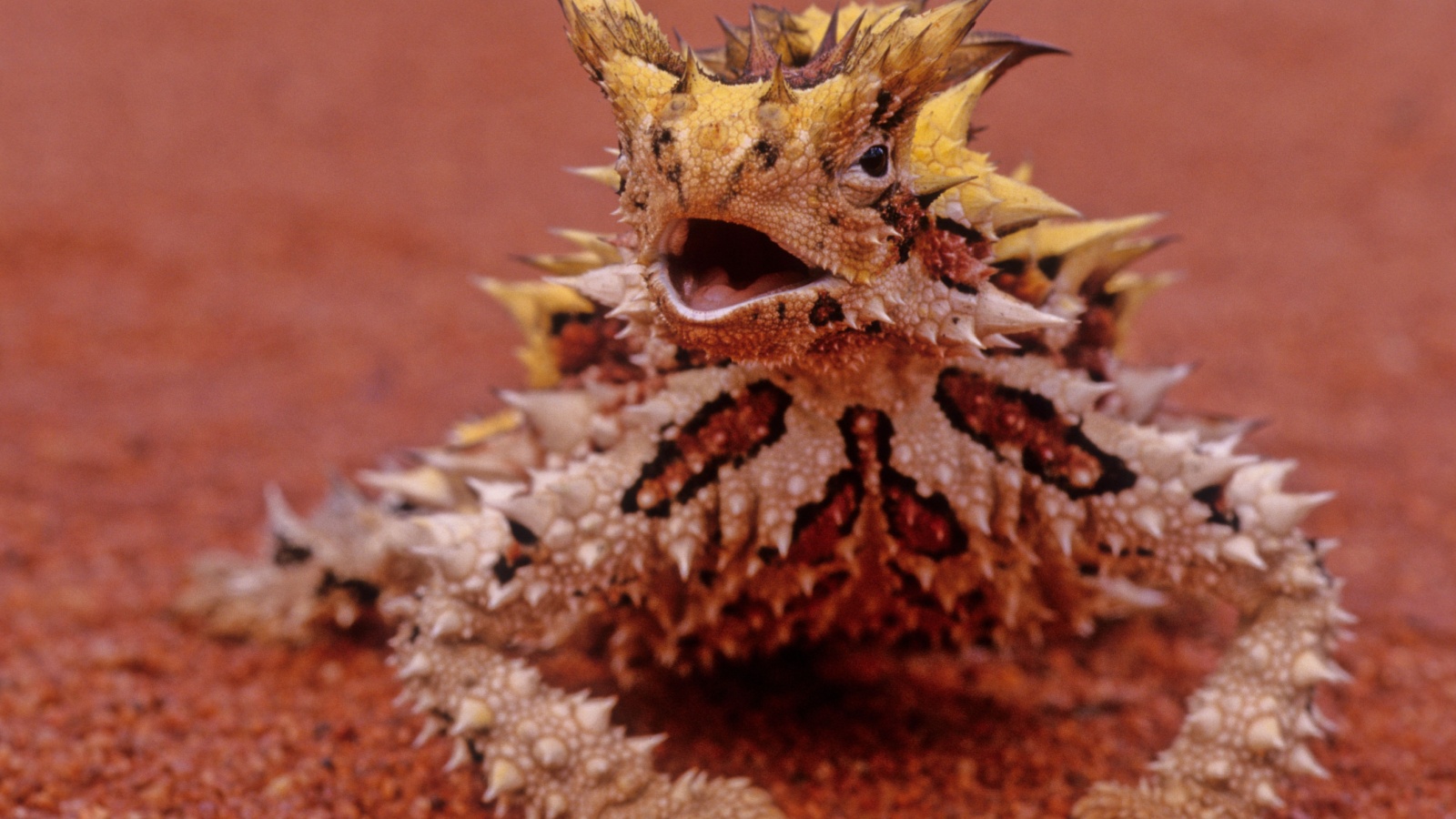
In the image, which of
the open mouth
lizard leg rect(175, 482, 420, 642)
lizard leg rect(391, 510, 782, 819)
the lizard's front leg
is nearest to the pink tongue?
the open mouth

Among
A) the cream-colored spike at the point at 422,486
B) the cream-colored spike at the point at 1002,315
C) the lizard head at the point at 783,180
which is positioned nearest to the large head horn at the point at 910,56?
the lizard head at the point at 783,180

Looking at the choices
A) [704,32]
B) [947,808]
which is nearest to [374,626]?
[947,808]

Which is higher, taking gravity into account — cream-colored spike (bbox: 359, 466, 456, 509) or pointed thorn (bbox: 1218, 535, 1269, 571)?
cream-colored spike (bbox: 359, 466, 456, 509)

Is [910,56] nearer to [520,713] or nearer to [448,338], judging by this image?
[520,713]

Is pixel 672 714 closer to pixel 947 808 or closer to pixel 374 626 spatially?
pixel 947 808

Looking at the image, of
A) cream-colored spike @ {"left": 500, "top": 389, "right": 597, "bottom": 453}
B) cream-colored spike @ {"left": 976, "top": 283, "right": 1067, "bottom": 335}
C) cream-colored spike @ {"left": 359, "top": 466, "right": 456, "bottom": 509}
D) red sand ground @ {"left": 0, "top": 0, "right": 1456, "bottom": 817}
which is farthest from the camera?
cream-colored spike @ {"left": 359, "top": 466, "right": 456, "bottom": 509}

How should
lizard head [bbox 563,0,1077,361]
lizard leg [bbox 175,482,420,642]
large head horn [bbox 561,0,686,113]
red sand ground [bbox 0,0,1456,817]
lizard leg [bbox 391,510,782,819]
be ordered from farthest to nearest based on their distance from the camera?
lizard leg [bbox 175,482,420,642] → red sand ground [bbox 0,0,1456,817] → lizard leg [bbox 391,510,782,819] → large head horn [bbox 561,0,686,113] → lizard head [bbox 563,0,1077,361]

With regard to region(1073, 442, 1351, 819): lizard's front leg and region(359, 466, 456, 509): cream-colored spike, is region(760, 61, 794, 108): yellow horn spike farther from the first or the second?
region(359, 466, 456, 509): cream-colored spike

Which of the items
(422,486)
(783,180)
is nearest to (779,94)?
(783,180)
